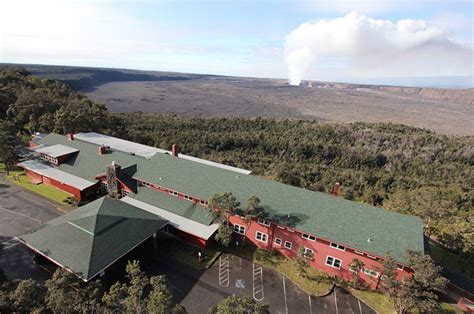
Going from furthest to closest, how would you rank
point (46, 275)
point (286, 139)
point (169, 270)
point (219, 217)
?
1. point (286, 139)
2. point (219, 217)
3. point (169, 270)
4. point (46, 275)

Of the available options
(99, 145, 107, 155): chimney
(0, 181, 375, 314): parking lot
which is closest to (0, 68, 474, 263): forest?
(99, 145, 107, 155): chimney

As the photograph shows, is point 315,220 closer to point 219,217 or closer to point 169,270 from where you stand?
point 219,217

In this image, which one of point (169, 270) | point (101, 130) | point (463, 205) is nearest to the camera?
point (169, 270)

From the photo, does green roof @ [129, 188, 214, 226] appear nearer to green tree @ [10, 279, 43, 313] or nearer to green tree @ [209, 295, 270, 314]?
green tree @ [209, 295, 270, 314]

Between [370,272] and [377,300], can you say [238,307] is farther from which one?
[377,300]

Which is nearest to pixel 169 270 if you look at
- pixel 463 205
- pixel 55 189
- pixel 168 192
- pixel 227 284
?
pixel 227 284

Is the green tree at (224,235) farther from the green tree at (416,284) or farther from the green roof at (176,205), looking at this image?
the green tree at (416,284)
